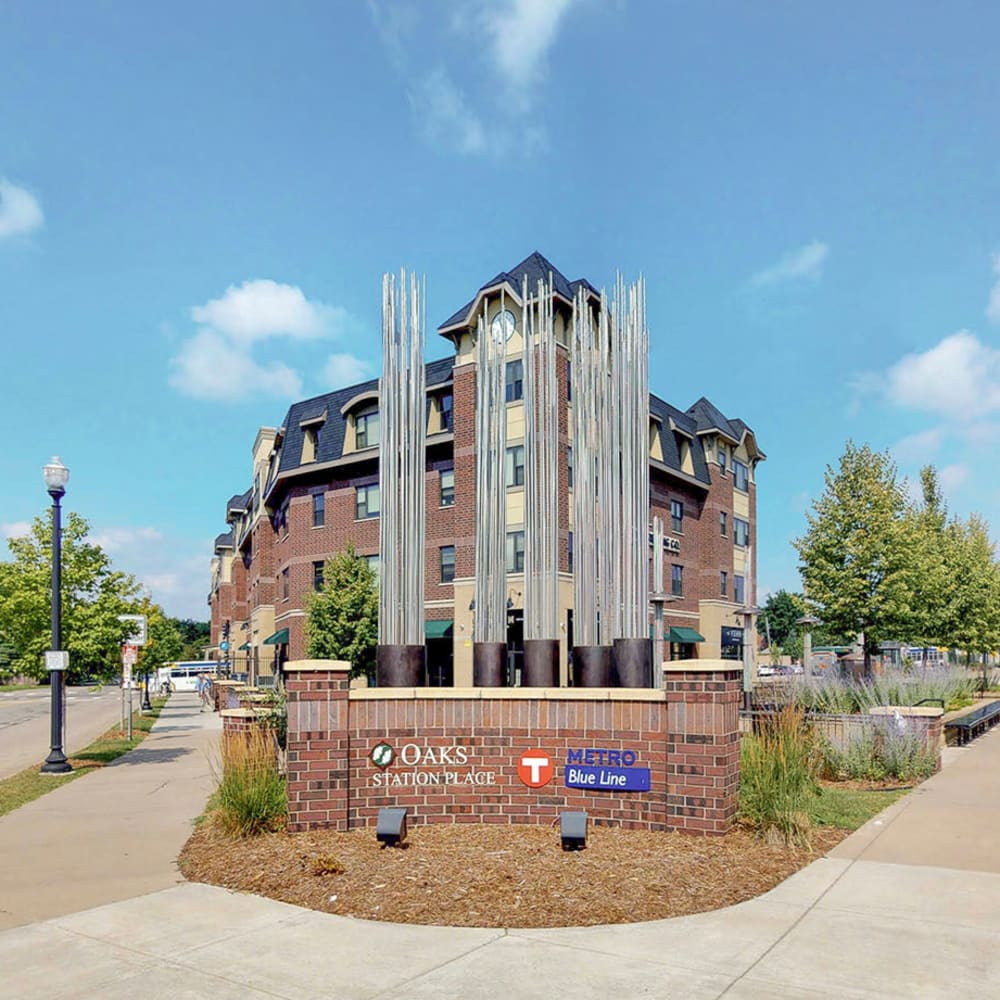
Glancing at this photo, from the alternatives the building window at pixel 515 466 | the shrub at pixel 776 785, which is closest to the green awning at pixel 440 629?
the building window at pixel 515 466

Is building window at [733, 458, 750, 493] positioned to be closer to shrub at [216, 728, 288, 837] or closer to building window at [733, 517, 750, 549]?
building window at [733, 517, 750, 549]

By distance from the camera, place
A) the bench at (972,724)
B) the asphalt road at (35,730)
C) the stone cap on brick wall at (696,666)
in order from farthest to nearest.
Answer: the asphalt road at (35,730) < the bench at (972,724) < the stone cap on brick wall at (696,666)

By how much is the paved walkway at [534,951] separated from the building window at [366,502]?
2927 centimetres

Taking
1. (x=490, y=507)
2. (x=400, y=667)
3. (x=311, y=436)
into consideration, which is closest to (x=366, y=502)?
(x=311, y=436)

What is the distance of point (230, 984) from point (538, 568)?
731 cm

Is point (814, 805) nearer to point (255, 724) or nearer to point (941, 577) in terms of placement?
point (255, 724)

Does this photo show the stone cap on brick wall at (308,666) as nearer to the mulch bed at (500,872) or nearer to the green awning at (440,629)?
the mulch bed at (500,872)

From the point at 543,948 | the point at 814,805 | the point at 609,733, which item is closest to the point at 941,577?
the point at 814,805

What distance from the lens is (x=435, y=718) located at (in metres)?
9.79

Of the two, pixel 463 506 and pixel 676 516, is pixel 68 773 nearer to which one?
pixel 463 506

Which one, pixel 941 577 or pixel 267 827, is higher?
pixel 941 577

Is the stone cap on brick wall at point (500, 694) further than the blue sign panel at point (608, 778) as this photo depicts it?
Yes

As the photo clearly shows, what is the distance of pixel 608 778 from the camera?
9336 millimetres

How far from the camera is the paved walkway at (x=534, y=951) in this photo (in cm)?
535
